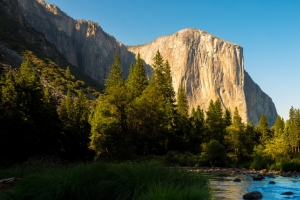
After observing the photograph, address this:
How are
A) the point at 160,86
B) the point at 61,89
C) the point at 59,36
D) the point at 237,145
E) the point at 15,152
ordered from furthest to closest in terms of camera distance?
the point at 59,36, the point at 61,89, the point at 160,86, the point at 237,145, the point at 15,152

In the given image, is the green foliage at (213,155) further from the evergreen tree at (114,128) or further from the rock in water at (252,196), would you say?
the rock in water at (252,196)

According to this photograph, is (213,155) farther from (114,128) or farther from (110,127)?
(110,127)

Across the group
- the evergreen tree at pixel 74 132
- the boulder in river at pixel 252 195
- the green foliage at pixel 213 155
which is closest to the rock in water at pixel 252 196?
the boulder in river at pixel 252 195

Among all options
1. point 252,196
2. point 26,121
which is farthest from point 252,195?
point 26,121

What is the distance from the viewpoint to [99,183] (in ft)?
23.8

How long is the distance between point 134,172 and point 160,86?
4480 cm

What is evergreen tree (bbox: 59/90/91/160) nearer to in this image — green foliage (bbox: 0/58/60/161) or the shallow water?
green foliage (bbox: 0/58/60/161)

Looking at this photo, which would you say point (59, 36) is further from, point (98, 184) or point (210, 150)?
point (98, 184)

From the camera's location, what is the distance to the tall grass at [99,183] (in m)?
7.02

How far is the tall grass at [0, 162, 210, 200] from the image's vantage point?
702 centimetres

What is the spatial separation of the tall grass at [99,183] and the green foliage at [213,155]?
93.3ft

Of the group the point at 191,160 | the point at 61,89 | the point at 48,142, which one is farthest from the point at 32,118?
the point at 61,89

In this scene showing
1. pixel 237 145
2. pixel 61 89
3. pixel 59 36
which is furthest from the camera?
pixel 59 36

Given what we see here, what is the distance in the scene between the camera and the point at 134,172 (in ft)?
Result: 24.3
